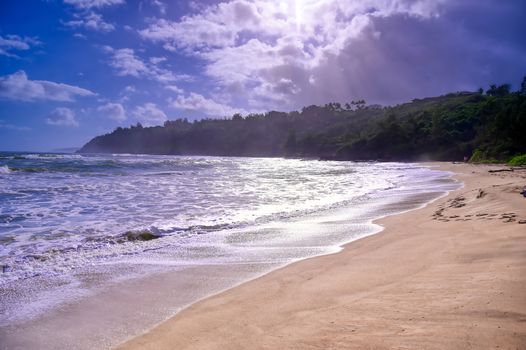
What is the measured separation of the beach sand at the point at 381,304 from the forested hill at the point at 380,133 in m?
42.9

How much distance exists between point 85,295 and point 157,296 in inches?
33.0

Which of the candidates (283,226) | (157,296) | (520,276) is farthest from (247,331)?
(283,226)

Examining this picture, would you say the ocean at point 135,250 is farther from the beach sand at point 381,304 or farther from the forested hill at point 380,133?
the forested hill at point 380,133

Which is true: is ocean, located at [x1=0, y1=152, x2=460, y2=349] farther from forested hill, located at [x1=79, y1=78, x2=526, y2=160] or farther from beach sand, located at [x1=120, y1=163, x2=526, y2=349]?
forested hill, located at [x1=79, y1=78, x2=526, y2=160]

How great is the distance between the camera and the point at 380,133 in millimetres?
89812

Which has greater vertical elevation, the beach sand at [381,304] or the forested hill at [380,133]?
the forested hill at [380,133]

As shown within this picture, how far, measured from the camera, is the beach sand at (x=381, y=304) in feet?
8.60

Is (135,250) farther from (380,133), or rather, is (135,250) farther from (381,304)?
(380,133)

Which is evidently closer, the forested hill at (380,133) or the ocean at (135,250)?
the ocean at (135,250)

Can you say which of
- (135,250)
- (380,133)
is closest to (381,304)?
(135,250)

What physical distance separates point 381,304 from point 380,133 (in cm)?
9119

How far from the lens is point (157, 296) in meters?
4.26

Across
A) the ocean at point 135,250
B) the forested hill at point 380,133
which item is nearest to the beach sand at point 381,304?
the ocean at point 135,250

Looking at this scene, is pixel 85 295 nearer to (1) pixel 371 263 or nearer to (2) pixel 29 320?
(2) pixel 29 320
